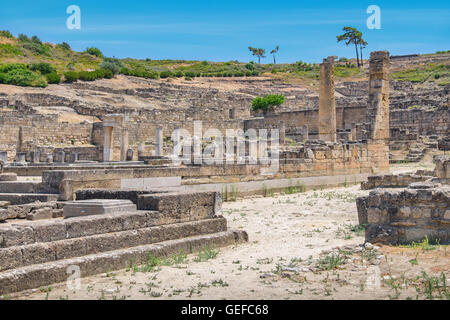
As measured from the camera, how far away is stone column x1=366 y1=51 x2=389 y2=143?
21312 millimetres

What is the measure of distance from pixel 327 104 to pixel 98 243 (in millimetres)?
19007

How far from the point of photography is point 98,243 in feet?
22.4

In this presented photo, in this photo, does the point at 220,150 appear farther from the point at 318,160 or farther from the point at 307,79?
the point at 307,79

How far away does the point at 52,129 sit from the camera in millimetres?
35156

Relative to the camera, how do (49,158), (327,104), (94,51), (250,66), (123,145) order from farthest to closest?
(250,66)
(94,51)
(49,158)
(123,145)
(327,104)

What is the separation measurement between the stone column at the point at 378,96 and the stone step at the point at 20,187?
14.3m

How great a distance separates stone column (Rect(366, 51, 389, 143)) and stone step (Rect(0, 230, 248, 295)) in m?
14.3

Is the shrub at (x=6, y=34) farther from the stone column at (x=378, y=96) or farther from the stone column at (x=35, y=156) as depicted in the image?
the stone column at (x=378, y=96)

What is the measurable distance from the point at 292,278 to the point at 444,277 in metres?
1.56

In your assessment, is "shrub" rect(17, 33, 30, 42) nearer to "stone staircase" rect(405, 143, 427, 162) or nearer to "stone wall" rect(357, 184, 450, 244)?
"stone staircase" rect(405, 143, 427, 162)

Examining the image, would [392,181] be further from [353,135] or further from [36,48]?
[36,48]

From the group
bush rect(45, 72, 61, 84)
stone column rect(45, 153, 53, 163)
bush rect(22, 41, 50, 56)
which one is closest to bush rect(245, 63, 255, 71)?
bush rect(22, 41, 50, 56)

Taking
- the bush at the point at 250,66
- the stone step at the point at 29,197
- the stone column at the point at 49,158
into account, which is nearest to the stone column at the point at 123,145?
the stone column at the point at 49,158

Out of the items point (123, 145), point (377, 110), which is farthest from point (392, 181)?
point (123, 145)
